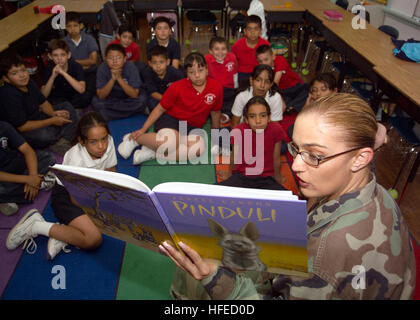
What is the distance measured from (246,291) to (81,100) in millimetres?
2955

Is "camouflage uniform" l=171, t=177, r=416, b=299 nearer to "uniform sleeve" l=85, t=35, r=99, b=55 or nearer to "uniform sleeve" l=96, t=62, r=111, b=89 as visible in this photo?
"uniform sleeve" l=96, t=62, r=111, b=89

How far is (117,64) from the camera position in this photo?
3215 millimetres

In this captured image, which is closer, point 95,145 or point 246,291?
point 246,291

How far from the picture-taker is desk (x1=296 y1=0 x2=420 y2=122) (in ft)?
7.52

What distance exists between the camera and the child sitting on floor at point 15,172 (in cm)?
215

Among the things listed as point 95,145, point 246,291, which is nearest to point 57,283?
point 95,145

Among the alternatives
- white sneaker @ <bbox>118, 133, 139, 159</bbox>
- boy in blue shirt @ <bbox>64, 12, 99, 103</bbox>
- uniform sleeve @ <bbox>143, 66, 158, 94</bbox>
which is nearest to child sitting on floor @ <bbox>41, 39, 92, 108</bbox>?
boy in blue shirt @ <bbox>64, 12, 99, 103</bbox>

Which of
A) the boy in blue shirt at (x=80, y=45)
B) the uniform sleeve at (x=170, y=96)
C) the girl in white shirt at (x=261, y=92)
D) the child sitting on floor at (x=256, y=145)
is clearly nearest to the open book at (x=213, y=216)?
the child sitting on floor at (x=256, y=145)

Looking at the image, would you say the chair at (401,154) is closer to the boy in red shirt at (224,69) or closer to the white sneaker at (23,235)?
the boy in red shirt at (224,69)

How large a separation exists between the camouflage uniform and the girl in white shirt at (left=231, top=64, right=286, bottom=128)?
1.99 meters

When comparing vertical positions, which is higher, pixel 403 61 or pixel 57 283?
pixel 403 61

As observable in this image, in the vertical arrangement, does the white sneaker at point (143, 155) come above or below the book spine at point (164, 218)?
below

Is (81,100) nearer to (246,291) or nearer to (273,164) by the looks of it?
(273,164)

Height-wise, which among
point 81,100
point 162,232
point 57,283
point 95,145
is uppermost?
point 162,232
